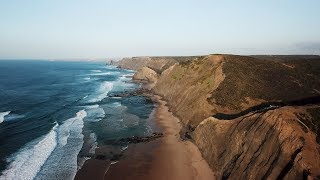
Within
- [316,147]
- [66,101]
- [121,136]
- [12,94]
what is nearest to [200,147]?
[121,136]

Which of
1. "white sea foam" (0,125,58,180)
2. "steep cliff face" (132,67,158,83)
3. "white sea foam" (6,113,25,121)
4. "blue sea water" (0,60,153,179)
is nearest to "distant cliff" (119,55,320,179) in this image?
"blue sea water" (0,60,153,179)

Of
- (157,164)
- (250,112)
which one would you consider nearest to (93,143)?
(157,164)

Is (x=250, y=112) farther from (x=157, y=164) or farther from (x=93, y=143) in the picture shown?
(x=93, y=143)

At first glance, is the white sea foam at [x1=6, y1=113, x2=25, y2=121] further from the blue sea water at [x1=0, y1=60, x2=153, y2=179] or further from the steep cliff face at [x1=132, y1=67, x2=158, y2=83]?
the steep cliff face at [x1=132, y1=67, x2=158, y2=83]

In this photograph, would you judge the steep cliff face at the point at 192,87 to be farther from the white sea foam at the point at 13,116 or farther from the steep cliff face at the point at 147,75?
the white sea foam at the point at 13,116

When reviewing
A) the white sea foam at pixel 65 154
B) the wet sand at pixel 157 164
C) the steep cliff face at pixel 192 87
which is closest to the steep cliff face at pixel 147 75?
the steep cliff face at pixel 192 87

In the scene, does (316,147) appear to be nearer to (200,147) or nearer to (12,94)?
(200,147)
